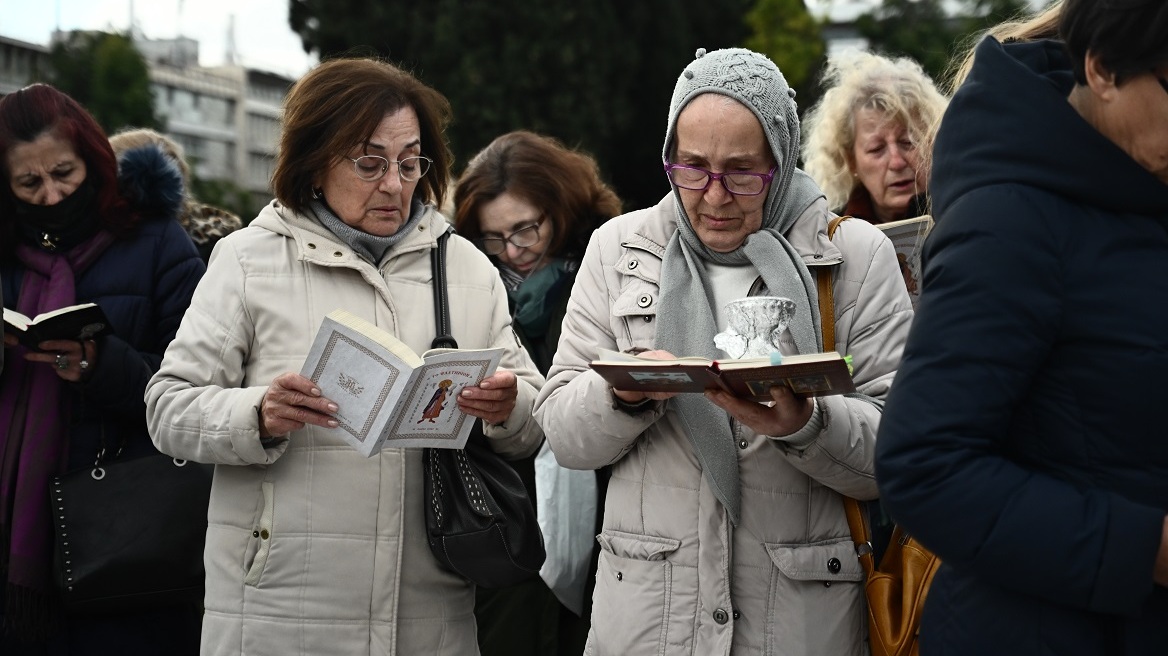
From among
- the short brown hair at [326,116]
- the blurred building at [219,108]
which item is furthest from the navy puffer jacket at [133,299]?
the blurred building at [219,108]

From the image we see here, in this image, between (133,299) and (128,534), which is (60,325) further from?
(128,534)

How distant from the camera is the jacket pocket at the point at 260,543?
3389mm

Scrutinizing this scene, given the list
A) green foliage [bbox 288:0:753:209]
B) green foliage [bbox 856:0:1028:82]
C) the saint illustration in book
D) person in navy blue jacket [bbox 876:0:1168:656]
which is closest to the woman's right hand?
the saint illustration in book

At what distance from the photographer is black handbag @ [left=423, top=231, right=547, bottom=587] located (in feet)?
11.3

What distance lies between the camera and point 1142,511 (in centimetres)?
194

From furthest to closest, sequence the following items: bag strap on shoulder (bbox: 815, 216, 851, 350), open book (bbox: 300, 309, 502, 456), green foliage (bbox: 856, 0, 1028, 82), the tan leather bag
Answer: green foliage (bbox: 856, 0, 1028, 82)
open book (bbox: 300, 309, 502, 456)
bag strap on shoulder (bbox: 815, 216, 851, 350)
the tan leather bag

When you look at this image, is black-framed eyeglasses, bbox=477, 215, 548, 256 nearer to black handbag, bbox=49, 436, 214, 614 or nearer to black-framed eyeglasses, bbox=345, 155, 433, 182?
black-framed eyeglasses, bbox=345, 155, 433, 182

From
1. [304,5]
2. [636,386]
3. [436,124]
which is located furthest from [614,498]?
[304,5]

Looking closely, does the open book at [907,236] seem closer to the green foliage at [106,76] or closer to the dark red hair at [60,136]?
the dark red hair at [60,136]

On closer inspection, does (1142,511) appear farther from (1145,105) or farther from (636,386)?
(636,386)

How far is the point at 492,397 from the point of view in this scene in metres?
3.41

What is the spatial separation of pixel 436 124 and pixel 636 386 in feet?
5.10

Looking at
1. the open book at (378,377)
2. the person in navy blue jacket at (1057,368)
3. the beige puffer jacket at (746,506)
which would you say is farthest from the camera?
the open book at (378,377)

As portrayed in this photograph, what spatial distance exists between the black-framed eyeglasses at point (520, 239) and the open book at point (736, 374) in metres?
2.43
